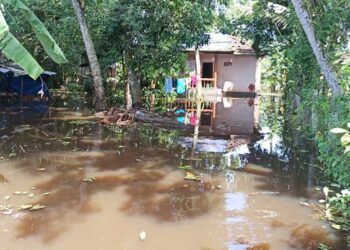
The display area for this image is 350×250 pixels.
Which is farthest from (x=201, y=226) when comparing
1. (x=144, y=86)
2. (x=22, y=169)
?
(x=144, y=86)

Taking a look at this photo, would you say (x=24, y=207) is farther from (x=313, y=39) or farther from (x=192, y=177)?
(x=313, y=39)

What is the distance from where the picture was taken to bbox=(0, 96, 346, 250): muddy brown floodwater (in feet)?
16.2

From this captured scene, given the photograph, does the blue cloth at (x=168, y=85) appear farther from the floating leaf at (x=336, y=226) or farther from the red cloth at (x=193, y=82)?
the floating leaf at (x=336, y=226)

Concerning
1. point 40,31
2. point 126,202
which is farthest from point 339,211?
point 40,31

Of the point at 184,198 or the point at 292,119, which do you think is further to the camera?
the point at 292,119

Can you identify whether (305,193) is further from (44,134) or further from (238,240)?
(44,134)

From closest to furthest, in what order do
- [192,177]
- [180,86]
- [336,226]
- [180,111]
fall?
[336,226]
[192,177]
[180,111]
[180,86]

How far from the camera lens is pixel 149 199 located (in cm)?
627

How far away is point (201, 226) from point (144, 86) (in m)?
16.2

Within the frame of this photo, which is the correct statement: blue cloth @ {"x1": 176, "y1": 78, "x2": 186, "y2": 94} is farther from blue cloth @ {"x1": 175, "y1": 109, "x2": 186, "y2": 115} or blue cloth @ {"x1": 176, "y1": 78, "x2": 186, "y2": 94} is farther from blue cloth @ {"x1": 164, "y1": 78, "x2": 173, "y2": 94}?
blue cloth @ {"x1": 175, "y1": 109, "x2": 186, "y2": 115}

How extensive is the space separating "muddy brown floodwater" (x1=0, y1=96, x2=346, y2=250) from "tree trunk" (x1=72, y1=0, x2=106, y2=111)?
6203 millimetres

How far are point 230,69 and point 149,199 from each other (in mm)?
21759

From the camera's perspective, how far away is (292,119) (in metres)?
14.8

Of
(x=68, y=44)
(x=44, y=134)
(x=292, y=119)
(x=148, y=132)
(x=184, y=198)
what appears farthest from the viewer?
(x=68, y=44)
